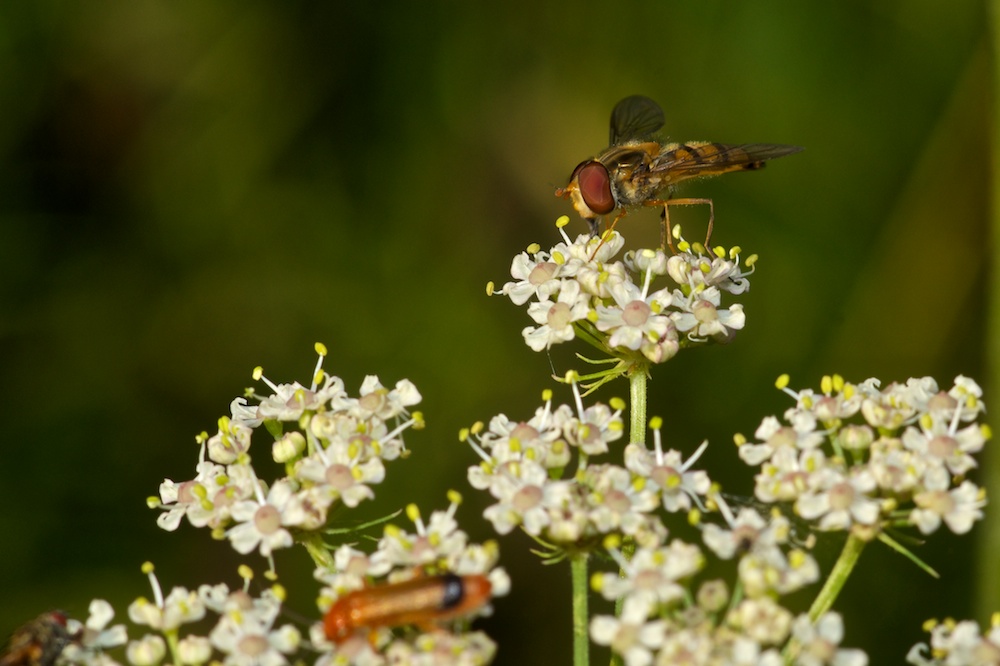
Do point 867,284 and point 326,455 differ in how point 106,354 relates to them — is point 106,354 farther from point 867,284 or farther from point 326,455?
point 867,284

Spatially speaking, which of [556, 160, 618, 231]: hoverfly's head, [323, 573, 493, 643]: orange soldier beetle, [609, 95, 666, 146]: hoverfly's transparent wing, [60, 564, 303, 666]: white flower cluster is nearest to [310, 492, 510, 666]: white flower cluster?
[323, 573, 493, 643]: orange soldier beetle

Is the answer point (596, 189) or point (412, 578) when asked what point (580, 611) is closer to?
point (412, 578)

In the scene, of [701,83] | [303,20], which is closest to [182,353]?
[303,20]

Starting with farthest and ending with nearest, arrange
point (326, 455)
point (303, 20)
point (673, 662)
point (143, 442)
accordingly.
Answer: point (303, 20) → point (143, 442) → point (326, 455) → point (673, 662)

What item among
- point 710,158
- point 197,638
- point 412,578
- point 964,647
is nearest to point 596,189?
point 710,158

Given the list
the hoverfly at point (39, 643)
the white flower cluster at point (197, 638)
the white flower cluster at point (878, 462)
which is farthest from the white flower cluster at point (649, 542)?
the hoverfly at point (39, 643)

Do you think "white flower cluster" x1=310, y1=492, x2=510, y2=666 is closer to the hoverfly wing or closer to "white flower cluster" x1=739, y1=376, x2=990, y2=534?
"white flower cluster" x1=739, y1=376, x2=990, y2=534
